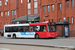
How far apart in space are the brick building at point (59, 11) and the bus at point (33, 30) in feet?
22.1

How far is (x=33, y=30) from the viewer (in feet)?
89.1

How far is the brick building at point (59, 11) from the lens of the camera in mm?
31969

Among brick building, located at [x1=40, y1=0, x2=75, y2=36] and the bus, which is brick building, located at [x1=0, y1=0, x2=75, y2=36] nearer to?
brick building, located at [x1=40, y1=0, x2=75, y2=36]

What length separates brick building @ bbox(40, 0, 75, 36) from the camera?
31969 mm

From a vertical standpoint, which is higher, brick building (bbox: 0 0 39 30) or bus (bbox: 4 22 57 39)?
brick building (bbox: 0 0 39 30)

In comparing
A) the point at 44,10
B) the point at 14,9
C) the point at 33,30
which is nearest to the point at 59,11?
the point at 44,10

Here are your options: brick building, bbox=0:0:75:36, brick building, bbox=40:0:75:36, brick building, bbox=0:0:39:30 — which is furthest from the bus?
brick building, bbox=0:0:39:30

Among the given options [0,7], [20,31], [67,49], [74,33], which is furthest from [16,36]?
[0,7]

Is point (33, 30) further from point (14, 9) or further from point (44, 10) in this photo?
point (14, 9)

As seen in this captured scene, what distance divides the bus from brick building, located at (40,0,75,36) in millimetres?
6747

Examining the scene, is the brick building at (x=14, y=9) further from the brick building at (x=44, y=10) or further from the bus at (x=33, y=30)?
the bus at (x=33, y=30)

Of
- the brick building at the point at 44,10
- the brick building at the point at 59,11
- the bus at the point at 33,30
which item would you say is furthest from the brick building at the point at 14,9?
the bus at the point at 33,30

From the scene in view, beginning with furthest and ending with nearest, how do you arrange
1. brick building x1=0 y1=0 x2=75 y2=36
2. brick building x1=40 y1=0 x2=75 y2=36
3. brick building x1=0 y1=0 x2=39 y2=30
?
brick building x1=0 y1=0 x2=39 y2=30, brick building x1=0 y1=0 x2=75 y2=36, brick building x1=40 y1=0 x2=75 y2=36

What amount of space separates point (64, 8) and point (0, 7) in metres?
27.2
